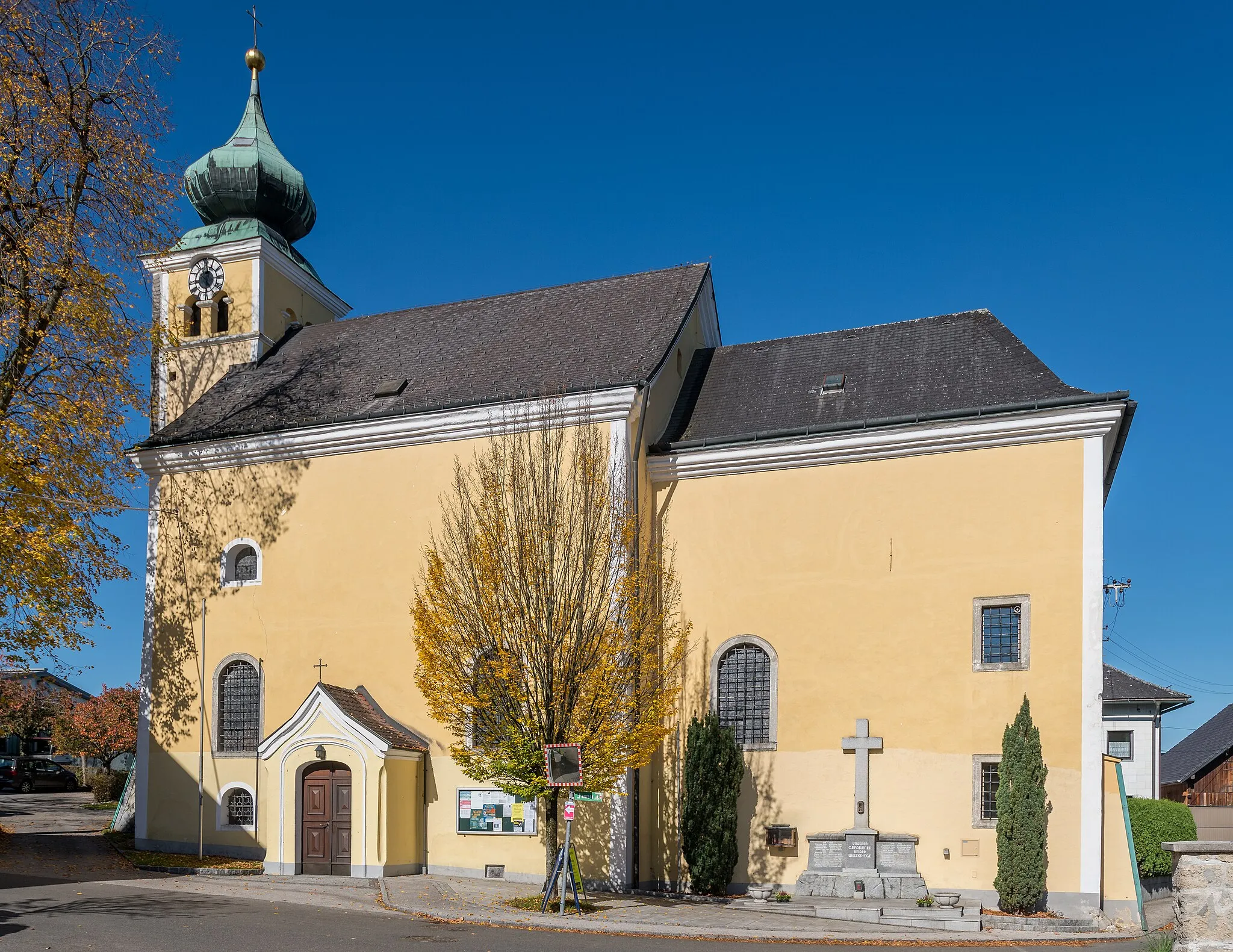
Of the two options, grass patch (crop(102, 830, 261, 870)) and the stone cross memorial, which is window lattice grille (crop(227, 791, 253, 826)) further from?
the stone cross memorial

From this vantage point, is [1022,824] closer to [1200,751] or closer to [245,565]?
[245,565]

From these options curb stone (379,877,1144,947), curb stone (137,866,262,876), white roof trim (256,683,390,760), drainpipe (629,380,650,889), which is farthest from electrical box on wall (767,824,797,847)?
curb stone (137,866,262,876)

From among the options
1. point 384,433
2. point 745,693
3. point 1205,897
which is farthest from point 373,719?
point 1205,897

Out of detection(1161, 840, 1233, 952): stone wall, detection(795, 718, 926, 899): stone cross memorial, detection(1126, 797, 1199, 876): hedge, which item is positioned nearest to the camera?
detection(1161, 840, 1233, 952): stone wall

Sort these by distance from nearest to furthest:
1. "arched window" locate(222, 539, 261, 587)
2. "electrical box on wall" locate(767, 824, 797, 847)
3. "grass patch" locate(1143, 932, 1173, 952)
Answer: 1. "grass patch" locate(1143, 932, 1173, 952)
2. "electrical box on wall" locate(767, 824, 797, 847)
3. "arched window" locate(222, 539, 261, 587)

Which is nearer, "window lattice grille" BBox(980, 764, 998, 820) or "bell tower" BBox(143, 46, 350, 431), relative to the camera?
"window lattice grille" BBox(980, 764, 998, 820)

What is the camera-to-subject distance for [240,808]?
21.7 meters

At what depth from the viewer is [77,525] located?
19438 millimetres

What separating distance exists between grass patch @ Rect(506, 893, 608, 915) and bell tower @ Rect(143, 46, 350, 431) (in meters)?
14.8

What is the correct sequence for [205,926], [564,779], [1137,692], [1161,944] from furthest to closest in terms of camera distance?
[1137,692] → [564,779] → [205,926] → [1161,944]

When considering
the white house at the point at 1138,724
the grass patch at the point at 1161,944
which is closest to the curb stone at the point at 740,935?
the grass patch at the point at 1161,944

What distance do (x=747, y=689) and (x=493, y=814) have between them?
195 inches

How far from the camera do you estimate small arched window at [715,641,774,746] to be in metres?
19.3

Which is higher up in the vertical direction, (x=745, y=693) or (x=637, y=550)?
(x=637, y=550)
